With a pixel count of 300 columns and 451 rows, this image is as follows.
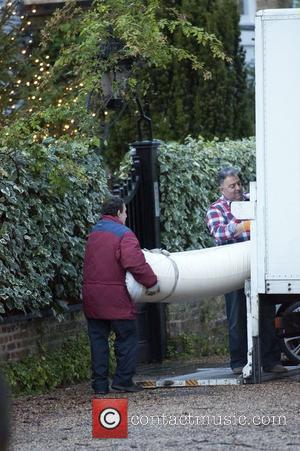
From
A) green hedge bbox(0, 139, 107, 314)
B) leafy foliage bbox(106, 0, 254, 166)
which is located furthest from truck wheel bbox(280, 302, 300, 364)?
leafy foliage bbox(106, 0, 254, 166)

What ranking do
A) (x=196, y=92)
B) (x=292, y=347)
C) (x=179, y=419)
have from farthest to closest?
(x=196, y=92) < (x=292, y=347) < (x=179, y=419)

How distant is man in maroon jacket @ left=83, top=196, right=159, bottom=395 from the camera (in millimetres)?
12039

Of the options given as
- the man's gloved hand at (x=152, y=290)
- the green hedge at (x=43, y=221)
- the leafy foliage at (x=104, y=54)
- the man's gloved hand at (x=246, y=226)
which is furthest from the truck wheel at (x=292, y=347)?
the leafy foliage at (x=104, y=54)

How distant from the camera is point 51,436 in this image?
9.98 m

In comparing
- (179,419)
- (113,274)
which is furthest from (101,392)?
(179,419)

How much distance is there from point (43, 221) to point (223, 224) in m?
1.67

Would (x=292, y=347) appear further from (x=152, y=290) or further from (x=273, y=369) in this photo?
(x=152, y=290)

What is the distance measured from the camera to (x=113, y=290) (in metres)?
12.0

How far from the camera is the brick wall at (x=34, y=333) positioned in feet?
41.5

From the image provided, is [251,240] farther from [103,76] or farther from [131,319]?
[103,76]

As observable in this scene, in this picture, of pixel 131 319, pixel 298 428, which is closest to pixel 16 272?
pixel 131 319

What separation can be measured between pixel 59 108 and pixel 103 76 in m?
0.62

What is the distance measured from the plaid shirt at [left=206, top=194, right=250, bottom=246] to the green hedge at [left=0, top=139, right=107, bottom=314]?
1.23 m


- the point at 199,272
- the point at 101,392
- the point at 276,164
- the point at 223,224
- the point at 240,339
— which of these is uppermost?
the point at 276,164
